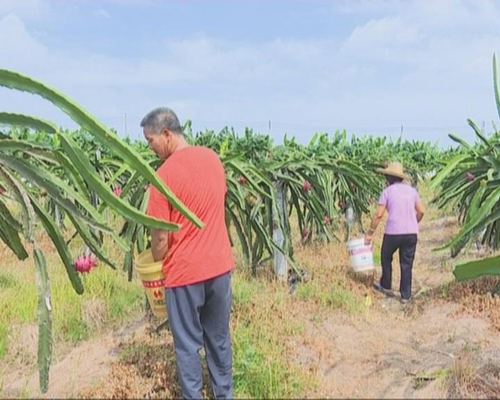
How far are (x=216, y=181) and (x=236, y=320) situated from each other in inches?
57.0

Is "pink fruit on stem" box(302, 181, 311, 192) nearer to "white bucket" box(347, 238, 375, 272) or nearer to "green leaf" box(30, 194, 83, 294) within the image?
"white bucket" box(347, 238, 375, 272)

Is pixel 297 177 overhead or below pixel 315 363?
overhead

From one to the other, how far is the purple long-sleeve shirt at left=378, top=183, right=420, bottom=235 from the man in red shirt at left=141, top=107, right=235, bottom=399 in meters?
3.07

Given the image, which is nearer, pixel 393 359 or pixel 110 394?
pixel 110 394

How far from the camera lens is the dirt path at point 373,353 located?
2895 mm

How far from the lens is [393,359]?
11.7ft

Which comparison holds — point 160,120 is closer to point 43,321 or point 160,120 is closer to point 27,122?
point 27,122

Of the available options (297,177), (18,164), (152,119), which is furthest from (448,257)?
(18,164)

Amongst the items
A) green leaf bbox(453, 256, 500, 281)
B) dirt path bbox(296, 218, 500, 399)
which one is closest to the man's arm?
dirt path bbox(296, 218, 500, 399)

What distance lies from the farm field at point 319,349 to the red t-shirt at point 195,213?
2.04 feet

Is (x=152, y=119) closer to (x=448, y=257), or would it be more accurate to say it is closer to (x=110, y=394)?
(x=110, y=394)

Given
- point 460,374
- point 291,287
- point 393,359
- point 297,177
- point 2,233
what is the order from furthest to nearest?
point 297,177 → point 291,287 → point 393,359 → point 460,374 → point 2,233

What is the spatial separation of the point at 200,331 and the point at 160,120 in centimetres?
96

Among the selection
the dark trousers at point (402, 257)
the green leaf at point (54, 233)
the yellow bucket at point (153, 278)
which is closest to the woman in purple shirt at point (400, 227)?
the dark trousers at point (402, 257)
